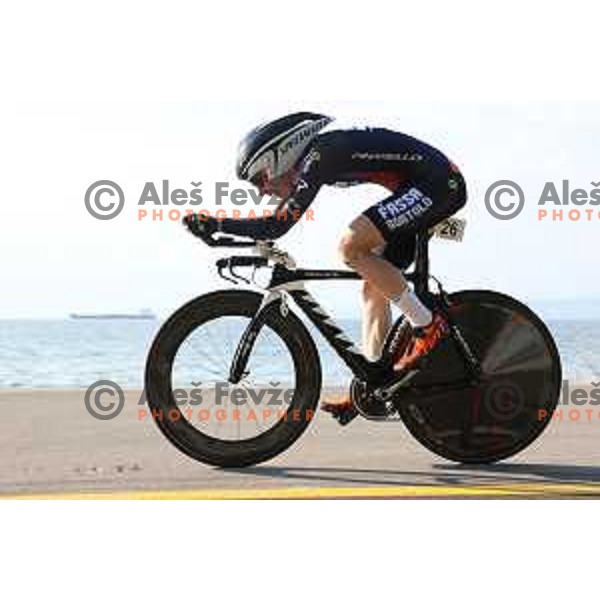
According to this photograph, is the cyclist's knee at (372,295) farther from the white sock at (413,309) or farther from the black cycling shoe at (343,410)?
the black cycling shoe at (343,410)

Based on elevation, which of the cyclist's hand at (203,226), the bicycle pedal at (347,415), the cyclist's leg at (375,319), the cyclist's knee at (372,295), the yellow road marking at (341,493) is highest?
the cyclist's hand at (203,226)

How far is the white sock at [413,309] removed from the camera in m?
6.69

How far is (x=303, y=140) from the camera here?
6574mm

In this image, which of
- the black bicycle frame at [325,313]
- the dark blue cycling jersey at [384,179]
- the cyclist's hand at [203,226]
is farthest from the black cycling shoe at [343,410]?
the cyclist's hand at [203,226]

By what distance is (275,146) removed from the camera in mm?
6539

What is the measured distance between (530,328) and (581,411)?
2835 mm

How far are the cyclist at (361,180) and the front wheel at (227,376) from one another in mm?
484

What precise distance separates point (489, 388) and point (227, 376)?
1.48m

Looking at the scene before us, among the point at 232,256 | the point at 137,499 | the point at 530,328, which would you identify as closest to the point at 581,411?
the point at 530,328

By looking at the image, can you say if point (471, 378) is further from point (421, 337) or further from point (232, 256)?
point (232, 256)

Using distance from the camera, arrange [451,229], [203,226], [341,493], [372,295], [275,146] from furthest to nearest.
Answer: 1. [372,295]
2. [451,229]
3. [275,146]
4. [203,226]
5. [341,493]

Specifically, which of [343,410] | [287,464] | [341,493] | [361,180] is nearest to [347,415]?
[343,410]

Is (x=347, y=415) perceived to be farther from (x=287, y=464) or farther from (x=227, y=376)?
(x=227, y=376)

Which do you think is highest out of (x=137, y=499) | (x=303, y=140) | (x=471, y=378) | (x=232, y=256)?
(x=303, y=140)
